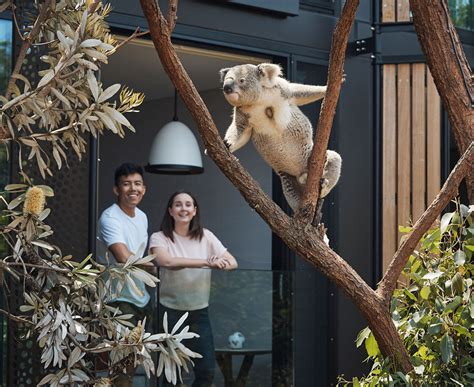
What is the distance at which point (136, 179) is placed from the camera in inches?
240

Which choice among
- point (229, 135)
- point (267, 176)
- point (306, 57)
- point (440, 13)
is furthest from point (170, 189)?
point (440, 13)

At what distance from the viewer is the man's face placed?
6047 mm

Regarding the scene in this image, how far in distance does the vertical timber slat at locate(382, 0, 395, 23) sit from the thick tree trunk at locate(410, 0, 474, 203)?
3.33m

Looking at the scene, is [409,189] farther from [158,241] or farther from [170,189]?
[170,189]

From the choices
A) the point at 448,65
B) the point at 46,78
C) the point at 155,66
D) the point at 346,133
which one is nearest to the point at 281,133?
the point at 448,65

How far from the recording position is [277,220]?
3555mm

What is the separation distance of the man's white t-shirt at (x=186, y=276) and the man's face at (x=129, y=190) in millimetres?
278

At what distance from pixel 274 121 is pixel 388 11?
10.5 ft

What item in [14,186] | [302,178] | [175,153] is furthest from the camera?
[175,153]

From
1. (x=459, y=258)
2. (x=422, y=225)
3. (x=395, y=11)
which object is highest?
(x=395, y=11)

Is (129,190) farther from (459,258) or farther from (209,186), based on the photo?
(209,186)

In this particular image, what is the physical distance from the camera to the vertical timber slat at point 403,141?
278 inches

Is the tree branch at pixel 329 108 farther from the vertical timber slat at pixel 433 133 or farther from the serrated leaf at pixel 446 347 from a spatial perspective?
the vertical timber slat at pixel 433 133

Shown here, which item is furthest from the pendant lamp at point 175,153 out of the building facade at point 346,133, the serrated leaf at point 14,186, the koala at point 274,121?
the serrated leaf at point 14,186
